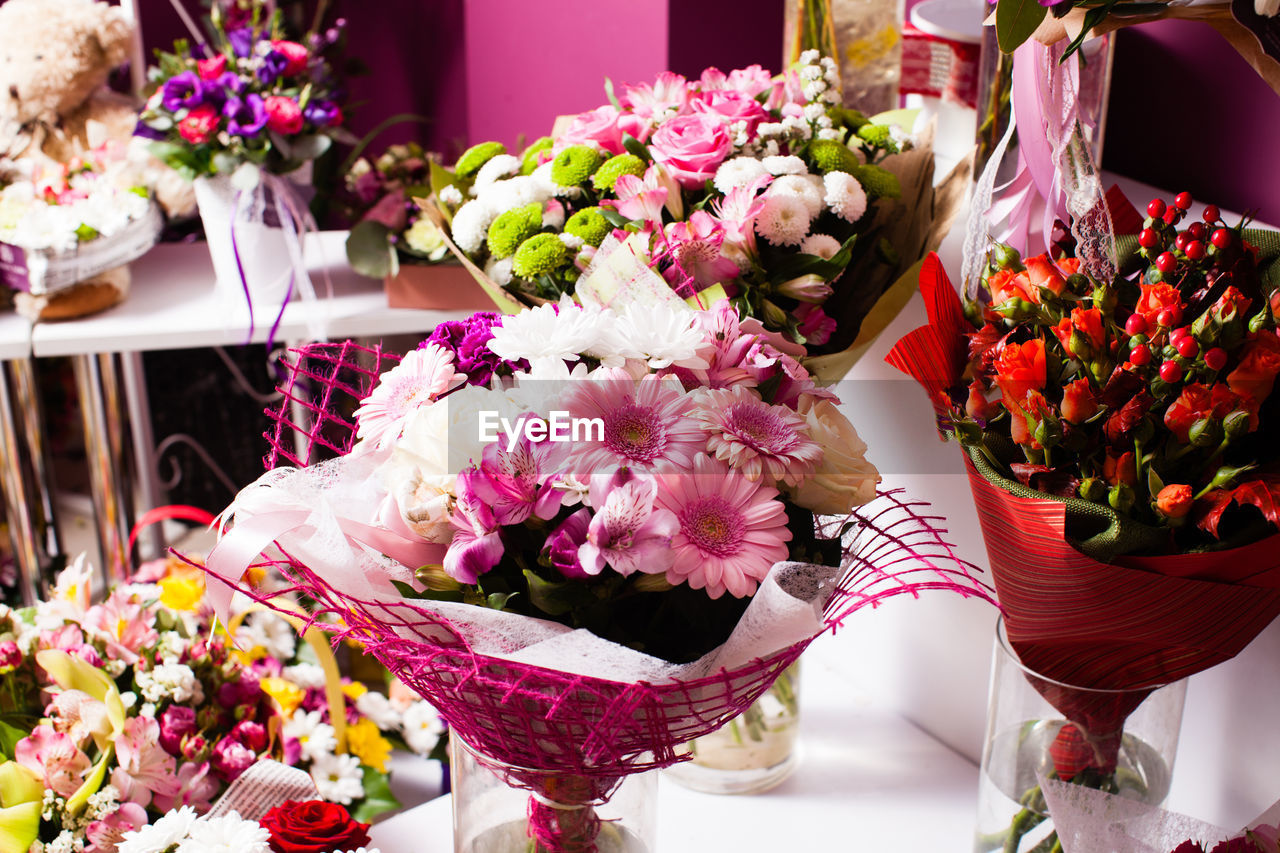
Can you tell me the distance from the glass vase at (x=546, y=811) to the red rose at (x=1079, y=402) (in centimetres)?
34

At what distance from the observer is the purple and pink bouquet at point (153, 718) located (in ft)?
3.06

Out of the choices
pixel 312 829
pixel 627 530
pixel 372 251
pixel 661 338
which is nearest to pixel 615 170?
pixel 661 338

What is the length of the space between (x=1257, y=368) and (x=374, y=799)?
94 cm

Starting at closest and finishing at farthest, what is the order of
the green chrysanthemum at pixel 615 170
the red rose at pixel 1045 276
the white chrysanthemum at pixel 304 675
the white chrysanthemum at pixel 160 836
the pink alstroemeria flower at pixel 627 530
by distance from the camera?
1. the pink alstroemeria flower at pixel 627 530
2. the red rose at pixel 1045 276
3. the white chrysanthemum at pixel 160 836
4. the green chrysanthemum at pixel 615 170
5. the white chrysanthemum at pixel 304 675

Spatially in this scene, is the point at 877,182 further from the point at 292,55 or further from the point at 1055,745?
the point at 292,55

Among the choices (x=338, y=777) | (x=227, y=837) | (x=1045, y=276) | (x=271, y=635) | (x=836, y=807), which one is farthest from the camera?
(x=271, y=635)

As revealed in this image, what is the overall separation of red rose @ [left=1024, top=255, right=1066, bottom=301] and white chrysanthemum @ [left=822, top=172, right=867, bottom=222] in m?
0.20

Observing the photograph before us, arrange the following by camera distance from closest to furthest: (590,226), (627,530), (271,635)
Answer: (627,530) → (590,226) → (271,635)

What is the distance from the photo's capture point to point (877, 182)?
0.90 metres

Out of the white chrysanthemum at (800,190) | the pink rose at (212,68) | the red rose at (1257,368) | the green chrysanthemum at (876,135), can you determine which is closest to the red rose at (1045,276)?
the red rose at (1257,368)

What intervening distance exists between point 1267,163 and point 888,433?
38 centimetres

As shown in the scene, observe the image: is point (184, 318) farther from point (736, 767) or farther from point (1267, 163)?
point (1267, 163)

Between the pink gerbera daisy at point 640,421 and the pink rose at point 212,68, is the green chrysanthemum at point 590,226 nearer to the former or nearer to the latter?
the pink gerbera daisy at point 640,421

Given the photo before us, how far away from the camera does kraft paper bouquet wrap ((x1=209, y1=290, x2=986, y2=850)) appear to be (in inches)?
21.4
